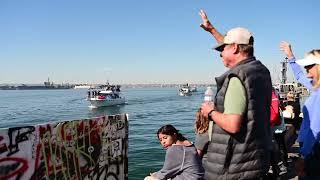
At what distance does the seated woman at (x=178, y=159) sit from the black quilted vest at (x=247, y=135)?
80.2 inches

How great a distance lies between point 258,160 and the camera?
348 centimetres

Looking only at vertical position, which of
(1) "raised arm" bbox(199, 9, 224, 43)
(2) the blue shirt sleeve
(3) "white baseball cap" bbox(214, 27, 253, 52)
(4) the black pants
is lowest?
(4) the black pants

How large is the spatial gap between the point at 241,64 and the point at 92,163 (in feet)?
10.2

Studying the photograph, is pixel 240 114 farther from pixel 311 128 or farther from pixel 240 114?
pixel 311 128

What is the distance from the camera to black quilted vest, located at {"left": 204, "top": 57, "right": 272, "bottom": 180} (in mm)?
3383

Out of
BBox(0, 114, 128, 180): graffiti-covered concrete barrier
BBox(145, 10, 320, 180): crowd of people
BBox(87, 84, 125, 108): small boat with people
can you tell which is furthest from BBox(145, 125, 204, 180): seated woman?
BBox(87, 84, 125, 108): small boat with people

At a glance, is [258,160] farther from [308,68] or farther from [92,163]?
[92,163]

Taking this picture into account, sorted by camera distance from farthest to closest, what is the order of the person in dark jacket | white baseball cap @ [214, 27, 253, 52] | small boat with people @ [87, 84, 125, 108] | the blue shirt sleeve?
1. small boat with people @ [87, 84, 125, 108]
2. the blue shirt sleeve
3. white baseball cap @ [214, 27, 253, 52]
4. the person in dark jacket

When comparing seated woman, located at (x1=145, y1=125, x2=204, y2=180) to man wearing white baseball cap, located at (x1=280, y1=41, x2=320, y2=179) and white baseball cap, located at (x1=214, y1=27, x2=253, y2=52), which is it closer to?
man wearing white baseball cap, located at (x1=280, y1=41, x2=320, y2=179)

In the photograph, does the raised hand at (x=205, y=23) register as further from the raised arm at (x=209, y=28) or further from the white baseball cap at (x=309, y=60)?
the white baseball cap at (x=309, y=60)

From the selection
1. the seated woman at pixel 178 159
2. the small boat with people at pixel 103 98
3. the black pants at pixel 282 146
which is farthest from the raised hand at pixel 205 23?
the small boat with people at pixel 103 98

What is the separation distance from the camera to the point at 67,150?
5.41 m

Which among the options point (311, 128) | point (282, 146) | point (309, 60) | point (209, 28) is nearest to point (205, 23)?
point (209, 28)

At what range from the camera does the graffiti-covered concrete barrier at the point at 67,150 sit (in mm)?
4656
